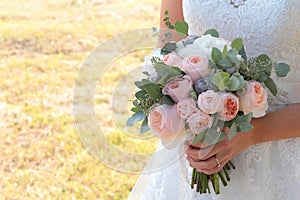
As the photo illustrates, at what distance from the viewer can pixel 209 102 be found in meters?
1.22

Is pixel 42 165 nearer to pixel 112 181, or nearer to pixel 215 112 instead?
pixel 112 181

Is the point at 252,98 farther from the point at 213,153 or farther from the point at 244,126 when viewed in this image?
the point at 213,153

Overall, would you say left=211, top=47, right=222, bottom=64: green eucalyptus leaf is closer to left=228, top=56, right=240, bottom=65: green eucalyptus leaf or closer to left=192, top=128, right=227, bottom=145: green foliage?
left=228, top=56, right=240, bottom=65: green eucalyptus leaf

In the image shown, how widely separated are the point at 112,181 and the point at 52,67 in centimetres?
172

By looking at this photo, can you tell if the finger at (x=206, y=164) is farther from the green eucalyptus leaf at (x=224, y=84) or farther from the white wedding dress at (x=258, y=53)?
the green eucalyptus leaf at (x=224, y=84)

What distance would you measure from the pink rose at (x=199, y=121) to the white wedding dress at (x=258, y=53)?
190 mm

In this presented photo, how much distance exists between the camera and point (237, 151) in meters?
1.42

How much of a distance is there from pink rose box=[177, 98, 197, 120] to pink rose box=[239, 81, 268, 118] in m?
0.11

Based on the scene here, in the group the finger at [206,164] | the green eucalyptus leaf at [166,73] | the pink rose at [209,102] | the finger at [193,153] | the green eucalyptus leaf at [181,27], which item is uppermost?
the green eucalyptus leaf at [181,27]

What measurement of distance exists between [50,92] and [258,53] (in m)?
2.87

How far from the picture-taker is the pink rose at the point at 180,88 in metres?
1.25

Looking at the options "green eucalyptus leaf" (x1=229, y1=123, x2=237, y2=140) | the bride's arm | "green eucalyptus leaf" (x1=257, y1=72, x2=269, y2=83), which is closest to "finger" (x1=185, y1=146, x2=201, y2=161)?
the bride's arm

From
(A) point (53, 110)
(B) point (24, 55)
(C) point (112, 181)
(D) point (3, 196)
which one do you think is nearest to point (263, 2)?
(C) point (112, 181)

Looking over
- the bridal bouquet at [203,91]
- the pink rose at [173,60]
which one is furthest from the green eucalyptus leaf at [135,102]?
the pink rose at [173,60]
